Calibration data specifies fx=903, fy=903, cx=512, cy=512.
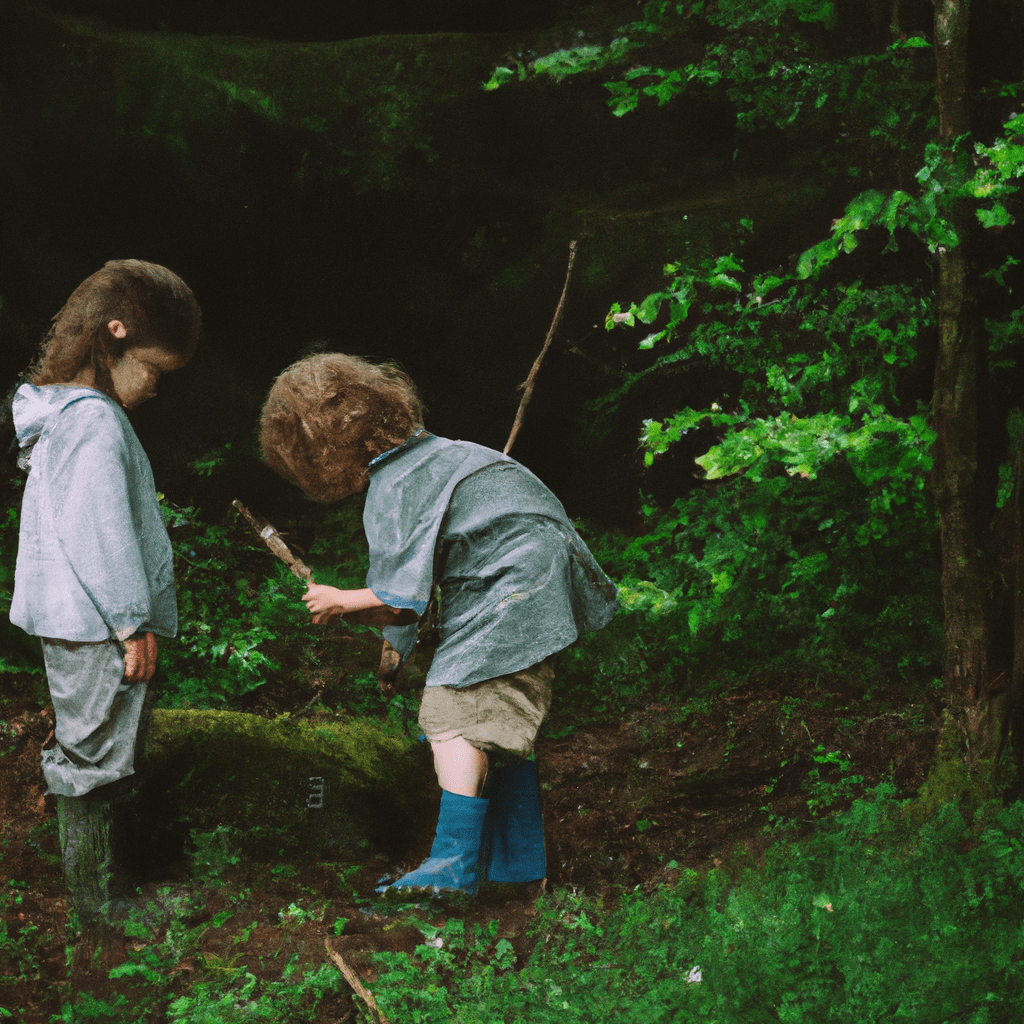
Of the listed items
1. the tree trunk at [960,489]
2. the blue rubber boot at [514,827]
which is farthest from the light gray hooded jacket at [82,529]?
the tree trunk at [960,489]

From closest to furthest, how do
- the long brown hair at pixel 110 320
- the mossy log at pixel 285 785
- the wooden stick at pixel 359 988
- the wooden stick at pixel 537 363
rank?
1. the wooden stick at pixel 359 988
2. the long brown hair at pixel 110 320
3. the mossy log at pixel 285 785
4. the wooden stick at pixel 537 363

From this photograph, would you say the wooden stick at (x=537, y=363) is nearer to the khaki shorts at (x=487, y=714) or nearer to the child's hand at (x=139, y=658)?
the khaki shorts at (x=487, y=714)

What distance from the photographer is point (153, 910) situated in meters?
3.01

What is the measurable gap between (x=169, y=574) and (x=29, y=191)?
2608 mm

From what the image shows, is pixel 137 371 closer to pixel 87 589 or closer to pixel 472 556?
pixel 87 589

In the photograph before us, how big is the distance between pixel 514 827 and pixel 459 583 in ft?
2.94

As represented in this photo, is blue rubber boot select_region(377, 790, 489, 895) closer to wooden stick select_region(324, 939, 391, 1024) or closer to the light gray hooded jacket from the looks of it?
wooden stick select_region(324, 939, 391, 1024)

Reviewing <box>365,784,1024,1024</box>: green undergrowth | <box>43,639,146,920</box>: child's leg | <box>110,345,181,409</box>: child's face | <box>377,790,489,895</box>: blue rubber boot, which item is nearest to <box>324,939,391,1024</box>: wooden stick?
<box>365,784,1024,1024</box>: green undergrowth

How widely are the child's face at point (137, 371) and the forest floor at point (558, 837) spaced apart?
1.67 m

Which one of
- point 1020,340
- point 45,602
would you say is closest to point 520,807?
point 45,602

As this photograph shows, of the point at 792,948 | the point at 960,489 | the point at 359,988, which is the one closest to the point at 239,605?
the point at 359,988

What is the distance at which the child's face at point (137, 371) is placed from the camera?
3.09 m

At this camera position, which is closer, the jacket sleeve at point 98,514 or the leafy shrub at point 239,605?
the jacket sleeve at point 98,514

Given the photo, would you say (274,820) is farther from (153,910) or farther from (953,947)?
(953,947)
